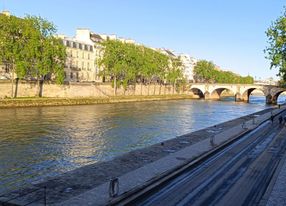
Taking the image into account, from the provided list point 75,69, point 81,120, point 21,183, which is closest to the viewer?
point 21,183

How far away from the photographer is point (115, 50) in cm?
10381

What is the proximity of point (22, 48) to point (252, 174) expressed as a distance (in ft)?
207

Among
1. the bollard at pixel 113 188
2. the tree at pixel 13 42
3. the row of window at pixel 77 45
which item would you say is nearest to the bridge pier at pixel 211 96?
the row of window at pixel 77 45

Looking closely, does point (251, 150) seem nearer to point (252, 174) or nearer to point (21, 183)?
point (252, 174)

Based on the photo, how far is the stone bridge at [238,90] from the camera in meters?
131

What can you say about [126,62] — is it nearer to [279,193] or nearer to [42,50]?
[42,50]

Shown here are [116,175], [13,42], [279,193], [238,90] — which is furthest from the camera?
[238,90]

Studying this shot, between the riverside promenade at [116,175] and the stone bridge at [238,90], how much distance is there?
108110 millimetres

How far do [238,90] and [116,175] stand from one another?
131m

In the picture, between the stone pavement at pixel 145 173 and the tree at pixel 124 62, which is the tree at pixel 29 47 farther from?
the stone pavement at pixel 145 173

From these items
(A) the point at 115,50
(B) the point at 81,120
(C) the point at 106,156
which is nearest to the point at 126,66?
(A) the point at 115,50

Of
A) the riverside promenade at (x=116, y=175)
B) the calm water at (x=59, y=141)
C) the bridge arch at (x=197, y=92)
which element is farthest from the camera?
the bridge arch at (x=197, y=92)

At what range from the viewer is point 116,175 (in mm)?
19766

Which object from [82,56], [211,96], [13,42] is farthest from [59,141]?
[211,96]
